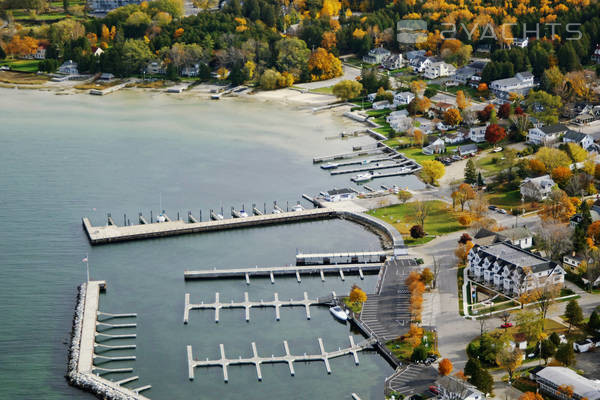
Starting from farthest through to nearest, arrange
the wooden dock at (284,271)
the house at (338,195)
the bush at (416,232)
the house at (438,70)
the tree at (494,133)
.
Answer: the house at (438,70) → the tree at (494,133) → the house at (338,195) → the bush at (416,232) → the wooden dock at (284,271)

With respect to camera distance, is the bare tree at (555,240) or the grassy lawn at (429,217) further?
the grassy lawn at (429,217)

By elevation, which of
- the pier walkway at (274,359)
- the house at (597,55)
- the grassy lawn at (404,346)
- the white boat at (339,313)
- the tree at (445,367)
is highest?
the house at (597,55)

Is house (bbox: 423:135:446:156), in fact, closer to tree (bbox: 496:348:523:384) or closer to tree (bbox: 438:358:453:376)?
tree (bbox: 496:348:523:384)

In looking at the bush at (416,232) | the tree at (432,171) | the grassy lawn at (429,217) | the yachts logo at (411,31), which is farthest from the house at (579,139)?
the yachts logo at (411,31)

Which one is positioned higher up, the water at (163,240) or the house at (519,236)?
the house at (519,236)

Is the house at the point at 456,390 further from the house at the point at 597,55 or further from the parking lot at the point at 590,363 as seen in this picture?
the house at the point at 597,55

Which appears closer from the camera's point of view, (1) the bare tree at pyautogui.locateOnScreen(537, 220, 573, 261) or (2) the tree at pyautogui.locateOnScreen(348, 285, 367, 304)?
(2) the tree at pyautogui.locateOnScreen(348, 285, 367, 304)

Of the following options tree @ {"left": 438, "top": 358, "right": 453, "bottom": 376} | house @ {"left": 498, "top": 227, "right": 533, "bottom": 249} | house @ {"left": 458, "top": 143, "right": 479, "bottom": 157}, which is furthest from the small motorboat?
tree @ {"left": 438, "top": 358, "right": 453, "bottom": 376}
